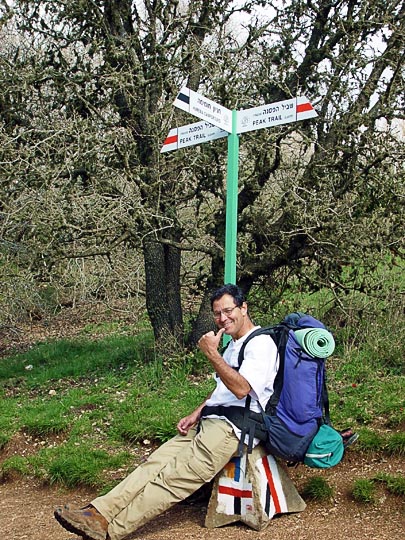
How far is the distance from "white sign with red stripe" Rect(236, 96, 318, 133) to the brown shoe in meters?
2.79

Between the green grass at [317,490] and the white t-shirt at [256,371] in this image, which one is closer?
the white t-shirt at [256,371]

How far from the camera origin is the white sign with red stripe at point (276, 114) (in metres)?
4.89

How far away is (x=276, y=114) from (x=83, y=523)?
2.93m

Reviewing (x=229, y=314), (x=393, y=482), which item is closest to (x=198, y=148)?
(x=229, y=314)

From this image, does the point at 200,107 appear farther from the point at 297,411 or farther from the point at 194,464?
the point at 194,464

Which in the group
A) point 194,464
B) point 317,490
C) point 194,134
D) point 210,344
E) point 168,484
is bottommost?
point 317,490

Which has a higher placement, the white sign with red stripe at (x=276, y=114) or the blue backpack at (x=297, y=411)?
the white sign with red stripe at (x=276, y=114)

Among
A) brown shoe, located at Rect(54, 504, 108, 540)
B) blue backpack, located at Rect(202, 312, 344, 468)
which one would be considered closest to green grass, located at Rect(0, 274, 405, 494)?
blue backpack, located at Rect(202, 312, 344, 468)

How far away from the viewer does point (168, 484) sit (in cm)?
457

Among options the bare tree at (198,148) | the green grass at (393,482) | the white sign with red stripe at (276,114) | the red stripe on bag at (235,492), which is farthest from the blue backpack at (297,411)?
the bare tree at (198,148)

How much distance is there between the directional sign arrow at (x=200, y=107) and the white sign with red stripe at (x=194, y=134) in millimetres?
134

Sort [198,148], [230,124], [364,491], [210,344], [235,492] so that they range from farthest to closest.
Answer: [198,148] → [230,124] → [364,491] → [235,492] → [210,344]

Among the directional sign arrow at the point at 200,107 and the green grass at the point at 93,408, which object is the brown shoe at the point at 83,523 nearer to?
the green grass at the point at 93,408

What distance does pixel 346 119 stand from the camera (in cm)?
755
